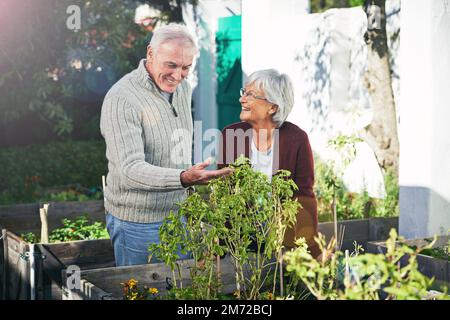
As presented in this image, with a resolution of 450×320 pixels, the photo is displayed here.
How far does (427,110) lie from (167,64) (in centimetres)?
226

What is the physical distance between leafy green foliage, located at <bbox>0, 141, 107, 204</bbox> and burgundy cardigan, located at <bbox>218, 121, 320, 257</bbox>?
523cm

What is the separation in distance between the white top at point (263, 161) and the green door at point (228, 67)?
10.8 feet

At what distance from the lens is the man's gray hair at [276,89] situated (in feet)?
17.6

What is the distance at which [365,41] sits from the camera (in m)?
8.69

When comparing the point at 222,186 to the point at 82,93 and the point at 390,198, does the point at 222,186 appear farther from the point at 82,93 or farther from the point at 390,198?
the point at 82,93

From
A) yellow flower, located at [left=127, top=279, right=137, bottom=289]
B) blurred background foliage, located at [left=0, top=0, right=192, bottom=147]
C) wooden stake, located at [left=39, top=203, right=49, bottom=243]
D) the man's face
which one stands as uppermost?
blurred background foliage, located at [left=0, top=0, right=192, bottom=147]

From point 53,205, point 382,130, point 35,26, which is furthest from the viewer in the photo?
point 35,26

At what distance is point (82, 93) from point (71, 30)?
Answer: 159 cm

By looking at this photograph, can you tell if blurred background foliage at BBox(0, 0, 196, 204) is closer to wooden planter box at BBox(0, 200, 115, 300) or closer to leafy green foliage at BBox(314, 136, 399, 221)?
wooden planter box at BBox(0, 200, 115, 300)

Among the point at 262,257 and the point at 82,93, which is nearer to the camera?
the point at 262,257

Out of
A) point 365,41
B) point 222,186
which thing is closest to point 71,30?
point 365,41

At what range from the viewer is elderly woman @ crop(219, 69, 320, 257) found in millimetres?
5270

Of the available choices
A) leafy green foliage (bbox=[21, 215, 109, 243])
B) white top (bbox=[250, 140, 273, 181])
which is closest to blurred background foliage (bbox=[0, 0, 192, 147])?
leafy green foliage (bbox=[21, 215, 109, 243])

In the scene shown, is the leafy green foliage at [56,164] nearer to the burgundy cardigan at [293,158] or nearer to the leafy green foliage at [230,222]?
the burgundy cardigan at [293,158]
